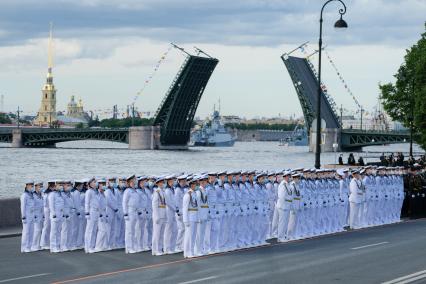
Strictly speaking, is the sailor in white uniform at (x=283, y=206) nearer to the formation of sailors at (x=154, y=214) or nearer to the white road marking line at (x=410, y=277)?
the formation of sailors at (x=154, y=214)

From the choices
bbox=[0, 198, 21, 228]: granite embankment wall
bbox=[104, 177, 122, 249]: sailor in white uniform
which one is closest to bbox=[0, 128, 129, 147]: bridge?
bbox=[0, 198, 21, 228]: granite embankment wall

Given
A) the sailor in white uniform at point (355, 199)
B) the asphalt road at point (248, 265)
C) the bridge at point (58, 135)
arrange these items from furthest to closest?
the bridge at point (58, 135) → the sailor in white uniform at point (355, 199) → the asphalt road at point (248, 265)

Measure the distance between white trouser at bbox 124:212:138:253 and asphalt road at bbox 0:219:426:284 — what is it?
1.07ft

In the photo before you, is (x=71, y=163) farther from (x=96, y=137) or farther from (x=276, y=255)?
(x=276, y=255)

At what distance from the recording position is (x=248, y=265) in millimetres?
17062

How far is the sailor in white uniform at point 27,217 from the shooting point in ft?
65.2

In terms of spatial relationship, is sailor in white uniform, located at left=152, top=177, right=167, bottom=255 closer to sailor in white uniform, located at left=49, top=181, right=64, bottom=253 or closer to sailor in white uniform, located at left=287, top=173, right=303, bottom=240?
sailor in white uniform, located at left=49, top=181, right=64, bottom=253

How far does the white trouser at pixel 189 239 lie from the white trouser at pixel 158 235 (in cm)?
66

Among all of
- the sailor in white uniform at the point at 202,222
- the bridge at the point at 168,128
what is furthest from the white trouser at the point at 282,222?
the bridge at the point at 168,128

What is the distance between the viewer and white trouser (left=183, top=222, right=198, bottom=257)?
18.9 metres

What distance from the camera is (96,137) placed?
441 ft

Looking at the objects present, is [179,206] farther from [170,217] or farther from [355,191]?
[355,191]

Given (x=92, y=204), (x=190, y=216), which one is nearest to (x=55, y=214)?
(x=92, y=204)

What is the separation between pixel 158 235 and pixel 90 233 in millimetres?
1562
